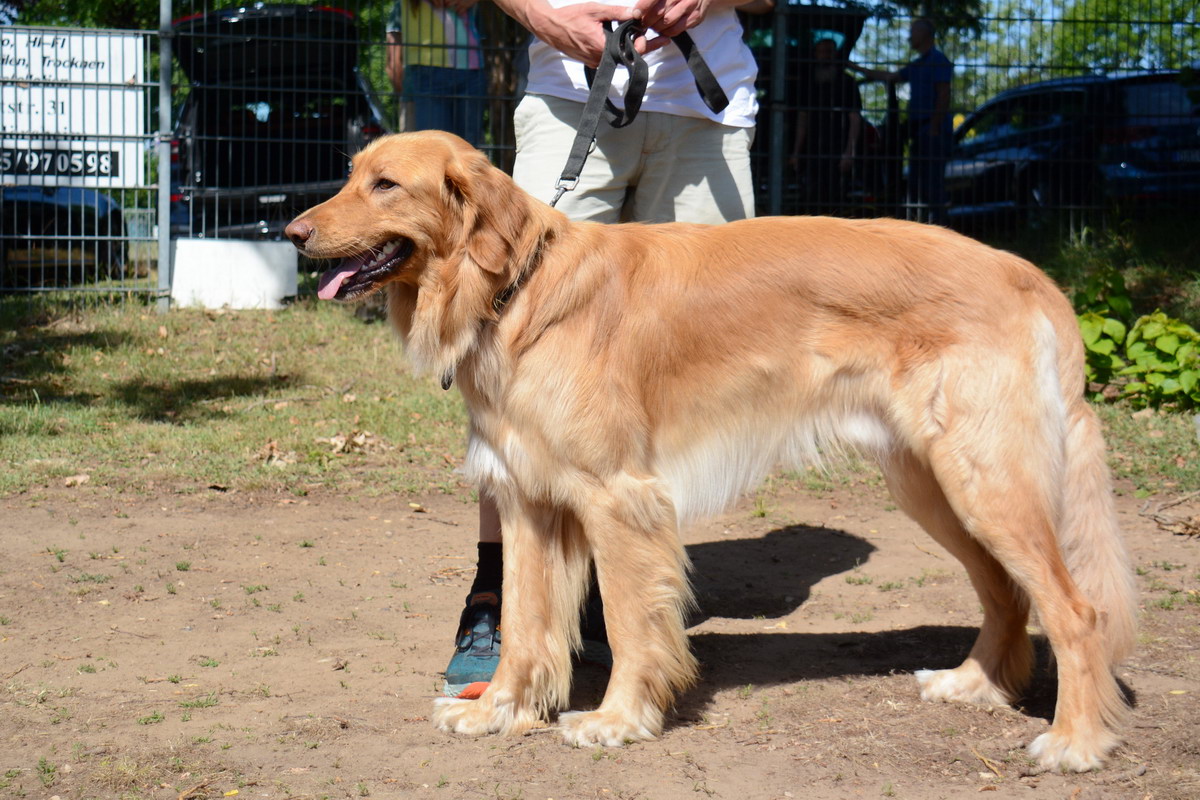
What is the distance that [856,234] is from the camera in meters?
3.39

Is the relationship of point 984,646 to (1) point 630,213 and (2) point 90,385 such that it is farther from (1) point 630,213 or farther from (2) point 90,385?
(2) point 90,385

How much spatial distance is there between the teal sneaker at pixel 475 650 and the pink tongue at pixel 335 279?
3.85 ft

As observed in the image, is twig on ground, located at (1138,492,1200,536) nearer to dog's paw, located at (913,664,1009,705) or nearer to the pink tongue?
dog's paw, located at (913,664,1009,705)

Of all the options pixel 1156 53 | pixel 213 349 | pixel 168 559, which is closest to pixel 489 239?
pixel 168 559

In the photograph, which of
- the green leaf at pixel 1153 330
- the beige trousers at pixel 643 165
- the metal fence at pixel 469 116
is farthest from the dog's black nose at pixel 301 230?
the metal fence at pixel 469 116

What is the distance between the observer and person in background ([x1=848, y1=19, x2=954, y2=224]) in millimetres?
10305

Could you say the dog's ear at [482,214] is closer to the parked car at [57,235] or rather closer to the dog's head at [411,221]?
the dog's head at [411,221]

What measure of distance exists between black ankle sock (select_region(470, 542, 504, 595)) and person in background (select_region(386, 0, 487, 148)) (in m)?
6.56

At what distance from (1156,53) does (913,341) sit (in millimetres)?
9054

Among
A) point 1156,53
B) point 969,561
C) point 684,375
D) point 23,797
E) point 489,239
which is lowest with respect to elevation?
point 23,797

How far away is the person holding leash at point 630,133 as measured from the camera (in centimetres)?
373

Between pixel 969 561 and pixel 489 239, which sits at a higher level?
pixel 489 239

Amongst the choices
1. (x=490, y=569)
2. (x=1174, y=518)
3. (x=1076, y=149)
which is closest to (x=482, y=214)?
(x=490, y=569)

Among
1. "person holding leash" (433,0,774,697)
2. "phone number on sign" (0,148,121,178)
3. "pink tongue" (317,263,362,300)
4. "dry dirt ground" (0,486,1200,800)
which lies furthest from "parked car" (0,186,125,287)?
"pink tongue" (317,263,362,300)
